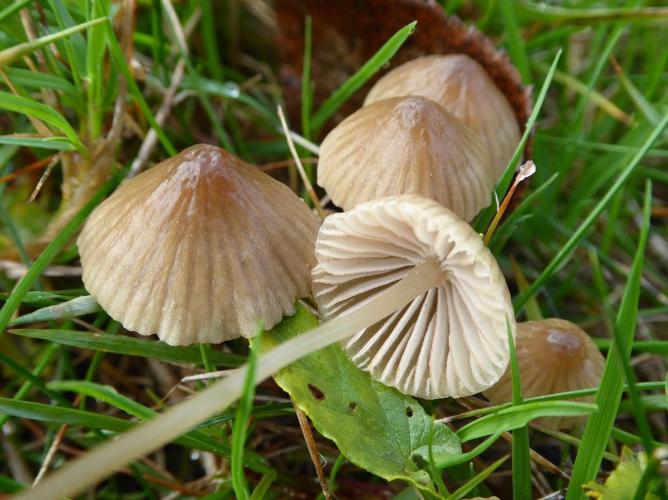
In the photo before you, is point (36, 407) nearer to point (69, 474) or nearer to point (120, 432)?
point (120, 432)

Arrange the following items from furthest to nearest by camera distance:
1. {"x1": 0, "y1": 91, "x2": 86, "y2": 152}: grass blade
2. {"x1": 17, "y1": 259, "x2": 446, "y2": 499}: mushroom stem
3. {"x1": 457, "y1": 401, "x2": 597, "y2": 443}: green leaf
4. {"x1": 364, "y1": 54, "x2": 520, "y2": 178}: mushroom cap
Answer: {"x1": 364, "y1": 54, "x2": 520, "y2": 178}: mushroom cap < {"x1": 0, "y1": 91, "x2": 86, "y2": 152}: grass blade < {"x1": 457, "y1": 401, "x2": 597, "y2": 443}: green leaf < {"x1": 17, "y1": 259, "x2": 446, "y2": 499}: mushroom stem

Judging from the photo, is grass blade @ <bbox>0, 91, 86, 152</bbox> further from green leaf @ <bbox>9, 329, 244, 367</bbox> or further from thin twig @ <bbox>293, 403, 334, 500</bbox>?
thin twig @ <bbox>293, 403, 334, 500</bbox>

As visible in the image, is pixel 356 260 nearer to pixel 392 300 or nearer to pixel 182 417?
pixel 392 300

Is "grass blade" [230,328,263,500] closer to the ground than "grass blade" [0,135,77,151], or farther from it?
closer to the ground

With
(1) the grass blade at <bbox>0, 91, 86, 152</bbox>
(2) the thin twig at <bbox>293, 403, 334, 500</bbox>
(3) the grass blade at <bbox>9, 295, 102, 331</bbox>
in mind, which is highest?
(1) the grass blade at <bbox>0, 91, 86, 152</bbox>

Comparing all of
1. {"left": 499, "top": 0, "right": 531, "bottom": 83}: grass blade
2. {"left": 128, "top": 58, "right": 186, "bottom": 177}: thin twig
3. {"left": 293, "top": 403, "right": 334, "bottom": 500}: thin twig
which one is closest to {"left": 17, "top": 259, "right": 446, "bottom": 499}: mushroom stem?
{"left": 293, "top": 403, "right": 334, "bottom": 500}: thin twig

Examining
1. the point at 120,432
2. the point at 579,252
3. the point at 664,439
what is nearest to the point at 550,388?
the point at 664,439

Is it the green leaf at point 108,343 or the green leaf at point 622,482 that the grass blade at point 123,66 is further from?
the green leaf at point 622,482

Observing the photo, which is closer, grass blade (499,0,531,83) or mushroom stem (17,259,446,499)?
mushroom stem (17,259,446,499)

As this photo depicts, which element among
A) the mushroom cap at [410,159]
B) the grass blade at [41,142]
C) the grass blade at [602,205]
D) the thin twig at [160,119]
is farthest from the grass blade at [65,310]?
the grass blade at [602,205]
